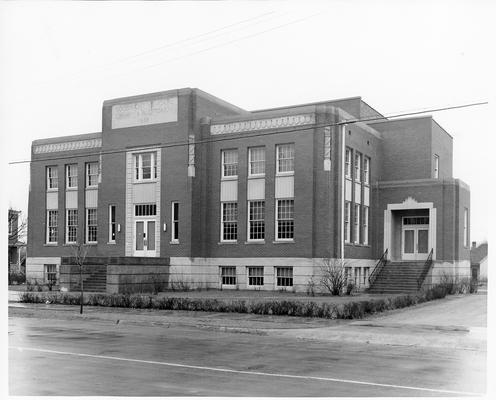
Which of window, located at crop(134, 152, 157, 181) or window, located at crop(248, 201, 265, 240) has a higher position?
window, located at crop(134, 152, 157, 181)

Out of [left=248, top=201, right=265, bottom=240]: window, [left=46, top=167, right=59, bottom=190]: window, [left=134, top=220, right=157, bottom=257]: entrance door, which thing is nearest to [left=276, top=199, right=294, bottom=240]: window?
[left=248, top=201, right=265, bottom=240]: window

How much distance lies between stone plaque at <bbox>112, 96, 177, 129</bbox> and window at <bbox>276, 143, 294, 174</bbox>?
661 centimetres

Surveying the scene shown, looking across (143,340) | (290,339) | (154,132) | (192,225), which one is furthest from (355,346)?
(154,132)

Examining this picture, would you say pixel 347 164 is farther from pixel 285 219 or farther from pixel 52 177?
pixel 52 177

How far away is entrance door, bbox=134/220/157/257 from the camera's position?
4028 cm

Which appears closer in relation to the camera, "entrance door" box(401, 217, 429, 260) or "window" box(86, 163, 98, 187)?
"entrance door" box(401, 217, 429, 260)

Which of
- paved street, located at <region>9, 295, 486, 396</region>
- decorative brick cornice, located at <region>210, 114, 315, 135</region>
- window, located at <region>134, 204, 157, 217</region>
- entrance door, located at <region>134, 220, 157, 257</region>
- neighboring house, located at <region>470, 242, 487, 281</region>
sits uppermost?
decorative brick cornice, located at <region>210, 114, 315, 135</region>

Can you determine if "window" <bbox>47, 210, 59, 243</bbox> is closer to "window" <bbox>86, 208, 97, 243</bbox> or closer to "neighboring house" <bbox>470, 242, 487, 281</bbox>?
"window" <bbox>86, 208, 97, 243</bbox>

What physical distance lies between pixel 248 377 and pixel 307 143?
25.8 meters

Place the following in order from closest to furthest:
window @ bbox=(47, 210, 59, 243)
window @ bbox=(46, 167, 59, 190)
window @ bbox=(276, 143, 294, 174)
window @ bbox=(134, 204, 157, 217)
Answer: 1. window @ bbox=(276, 143, 294, 174)
2. window @ bbox=(134, 204, 157, 217)
3. window @ bbox=(47, 210, 59, 243)
4. window @ bbox=(46, 167, 59, 190)

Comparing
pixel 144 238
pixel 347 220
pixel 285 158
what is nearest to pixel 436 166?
pixel 347 220

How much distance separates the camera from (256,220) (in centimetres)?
3834

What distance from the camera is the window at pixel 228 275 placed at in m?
39.0

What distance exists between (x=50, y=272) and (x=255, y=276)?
51.7 feet
